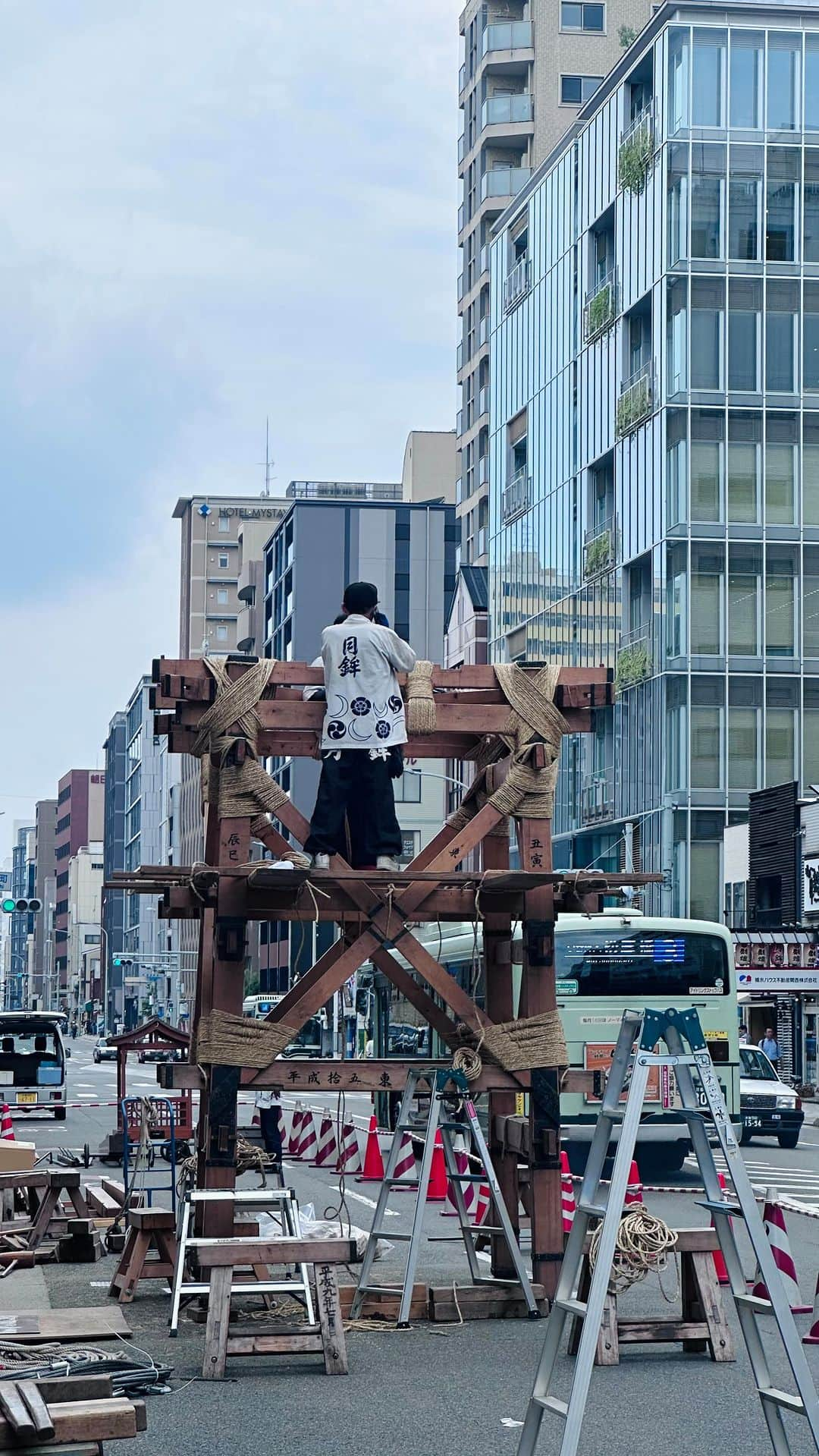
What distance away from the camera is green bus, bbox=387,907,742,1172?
24984 millimetres

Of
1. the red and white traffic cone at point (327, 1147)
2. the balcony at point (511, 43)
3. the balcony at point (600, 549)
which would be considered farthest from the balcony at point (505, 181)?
the red and white traffic cone at point (327, 1147)

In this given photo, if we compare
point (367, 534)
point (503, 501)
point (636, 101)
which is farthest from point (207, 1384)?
point (367, 534)

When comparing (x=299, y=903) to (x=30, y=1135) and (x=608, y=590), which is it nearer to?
(x=30, y=1135)

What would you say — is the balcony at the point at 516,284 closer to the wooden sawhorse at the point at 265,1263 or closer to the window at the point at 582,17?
the window at the point at 582,17

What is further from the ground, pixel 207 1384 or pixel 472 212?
pixel 472 212

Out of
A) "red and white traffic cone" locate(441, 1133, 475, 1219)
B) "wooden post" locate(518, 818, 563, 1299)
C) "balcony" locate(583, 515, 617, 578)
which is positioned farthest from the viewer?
"balcony" locate(583, 515, 617, 578)

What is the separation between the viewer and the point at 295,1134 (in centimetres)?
3100

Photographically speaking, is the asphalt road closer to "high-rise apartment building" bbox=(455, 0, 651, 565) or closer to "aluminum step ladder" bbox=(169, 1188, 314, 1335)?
"aluminum step ladder" bbox=(169, 1188, 314, 1335)

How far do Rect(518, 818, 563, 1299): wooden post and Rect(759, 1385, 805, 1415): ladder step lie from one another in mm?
4679

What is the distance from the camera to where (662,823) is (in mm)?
59688

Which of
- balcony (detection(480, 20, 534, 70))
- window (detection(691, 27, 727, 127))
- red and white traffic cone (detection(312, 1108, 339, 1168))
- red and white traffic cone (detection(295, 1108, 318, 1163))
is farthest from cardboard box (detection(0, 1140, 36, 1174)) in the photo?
balcony (detection(480, 20, 534, 70))

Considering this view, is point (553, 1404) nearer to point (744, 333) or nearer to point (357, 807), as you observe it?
point (357, 807)

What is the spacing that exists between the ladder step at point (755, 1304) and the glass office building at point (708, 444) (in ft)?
169

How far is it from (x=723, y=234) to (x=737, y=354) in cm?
390
